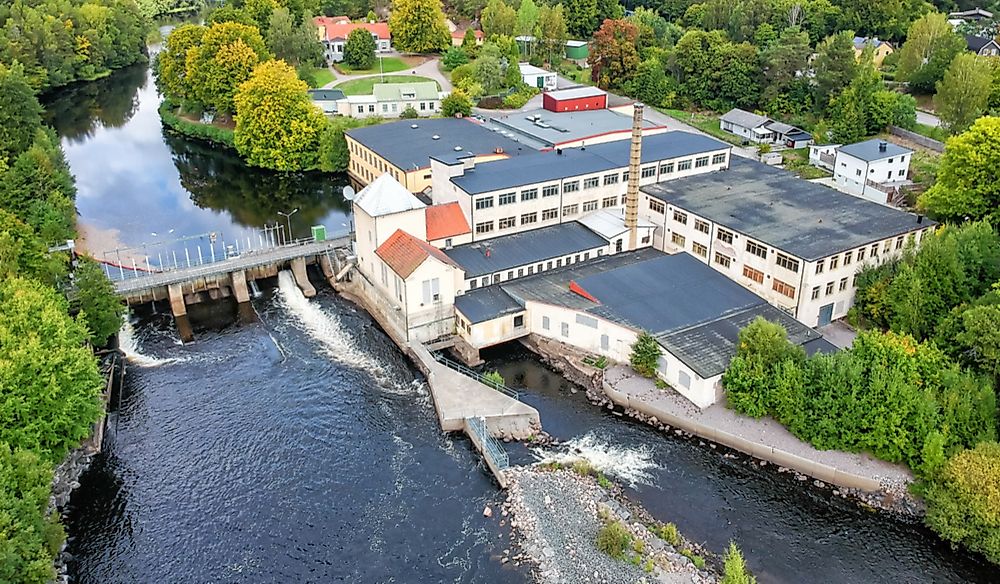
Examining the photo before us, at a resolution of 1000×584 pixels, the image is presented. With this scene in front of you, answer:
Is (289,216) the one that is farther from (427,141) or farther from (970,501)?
(970,501)

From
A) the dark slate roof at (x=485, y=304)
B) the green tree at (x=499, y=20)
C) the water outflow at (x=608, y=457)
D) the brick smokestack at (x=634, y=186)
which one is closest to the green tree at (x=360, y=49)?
the green tree at (x=499, y=20)

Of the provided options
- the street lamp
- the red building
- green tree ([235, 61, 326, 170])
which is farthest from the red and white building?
the street lamp

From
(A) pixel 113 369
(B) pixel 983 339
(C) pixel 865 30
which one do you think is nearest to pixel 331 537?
(A) pixel 113 369

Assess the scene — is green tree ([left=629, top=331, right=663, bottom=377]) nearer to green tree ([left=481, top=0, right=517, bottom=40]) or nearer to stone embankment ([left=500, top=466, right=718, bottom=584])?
stone embankment ([left=500, top=466, right=718, bottom=584])

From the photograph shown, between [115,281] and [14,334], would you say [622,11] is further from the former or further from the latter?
[14,334]

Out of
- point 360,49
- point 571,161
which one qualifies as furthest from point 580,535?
point 360,49
